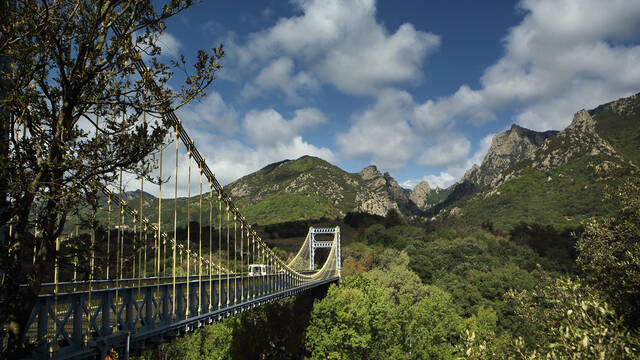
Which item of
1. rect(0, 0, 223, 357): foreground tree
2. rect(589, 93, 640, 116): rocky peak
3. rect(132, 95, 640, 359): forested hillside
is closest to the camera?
rect(0, 0, 223, 357): foreground tree

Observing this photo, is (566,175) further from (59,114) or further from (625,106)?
(59,114)

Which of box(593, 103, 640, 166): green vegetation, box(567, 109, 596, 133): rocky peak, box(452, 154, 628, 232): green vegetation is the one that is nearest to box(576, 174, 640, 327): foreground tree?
box(452, 154, 628, 232): green vegetation

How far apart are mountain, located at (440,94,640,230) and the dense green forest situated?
60.3 m

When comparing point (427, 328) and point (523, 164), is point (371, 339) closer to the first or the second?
point (427, 328)

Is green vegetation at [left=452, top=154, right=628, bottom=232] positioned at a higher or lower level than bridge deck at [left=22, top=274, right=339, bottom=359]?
higher

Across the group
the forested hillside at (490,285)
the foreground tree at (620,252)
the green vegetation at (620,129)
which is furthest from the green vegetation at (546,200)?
the foreground tree at (620,252)

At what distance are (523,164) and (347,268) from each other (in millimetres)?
146929

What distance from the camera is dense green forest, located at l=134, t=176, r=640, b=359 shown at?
399 inches

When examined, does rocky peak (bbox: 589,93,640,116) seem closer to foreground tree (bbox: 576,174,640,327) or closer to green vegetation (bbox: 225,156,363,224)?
green vegetation (bbox: 225,156,363,224)

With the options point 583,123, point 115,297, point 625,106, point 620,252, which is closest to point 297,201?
point 583,123

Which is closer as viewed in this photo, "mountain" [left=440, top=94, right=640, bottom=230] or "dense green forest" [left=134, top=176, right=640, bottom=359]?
"dense green forest" [left=134, top=176, right=640, bottom=359]

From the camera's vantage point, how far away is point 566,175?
151 meters

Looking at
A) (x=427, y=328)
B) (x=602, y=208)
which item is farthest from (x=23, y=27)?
(x=602, y=208)

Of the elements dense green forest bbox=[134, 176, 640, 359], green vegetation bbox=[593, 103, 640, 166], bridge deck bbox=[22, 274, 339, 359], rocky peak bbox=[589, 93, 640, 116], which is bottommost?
dense green forest bbox=[134, 176, 640, 359]
